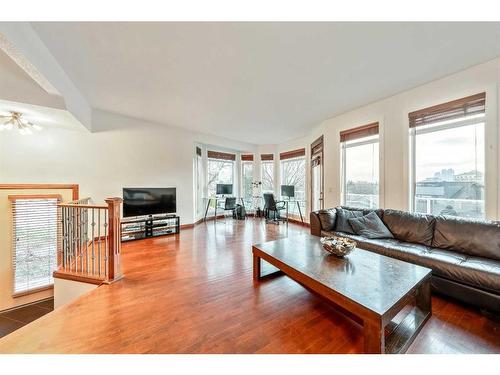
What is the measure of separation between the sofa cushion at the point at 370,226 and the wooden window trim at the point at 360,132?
1.58 m

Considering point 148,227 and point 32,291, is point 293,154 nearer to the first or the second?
point 148,227

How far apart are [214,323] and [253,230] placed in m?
3.24

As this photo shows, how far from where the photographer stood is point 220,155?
6340 millimetres

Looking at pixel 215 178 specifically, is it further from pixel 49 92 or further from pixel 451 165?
pixel 451 165

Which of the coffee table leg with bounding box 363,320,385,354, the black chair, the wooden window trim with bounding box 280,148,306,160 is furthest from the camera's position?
the wooden window trim with bounding box 280,148,306,160

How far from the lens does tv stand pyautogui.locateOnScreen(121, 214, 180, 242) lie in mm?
3904

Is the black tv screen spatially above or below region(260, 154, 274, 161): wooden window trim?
below

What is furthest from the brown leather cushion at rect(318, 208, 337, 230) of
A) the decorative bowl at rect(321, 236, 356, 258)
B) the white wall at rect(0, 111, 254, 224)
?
the white wall at rect(0, 111, 254, 224)

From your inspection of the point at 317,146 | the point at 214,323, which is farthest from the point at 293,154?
the point at 214,323

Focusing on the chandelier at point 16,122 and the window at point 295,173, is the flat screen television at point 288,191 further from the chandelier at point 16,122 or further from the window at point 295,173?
the chandelier at point 16,122

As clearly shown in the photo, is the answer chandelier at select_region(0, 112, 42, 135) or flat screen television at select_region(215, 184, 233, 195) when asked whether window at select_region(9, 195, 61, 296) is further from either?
flat screen television at select_region(215, 184, 233, 195)

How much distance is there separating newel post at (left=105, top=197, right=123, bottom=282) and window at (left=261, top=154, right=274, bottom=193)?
16.4 feet
